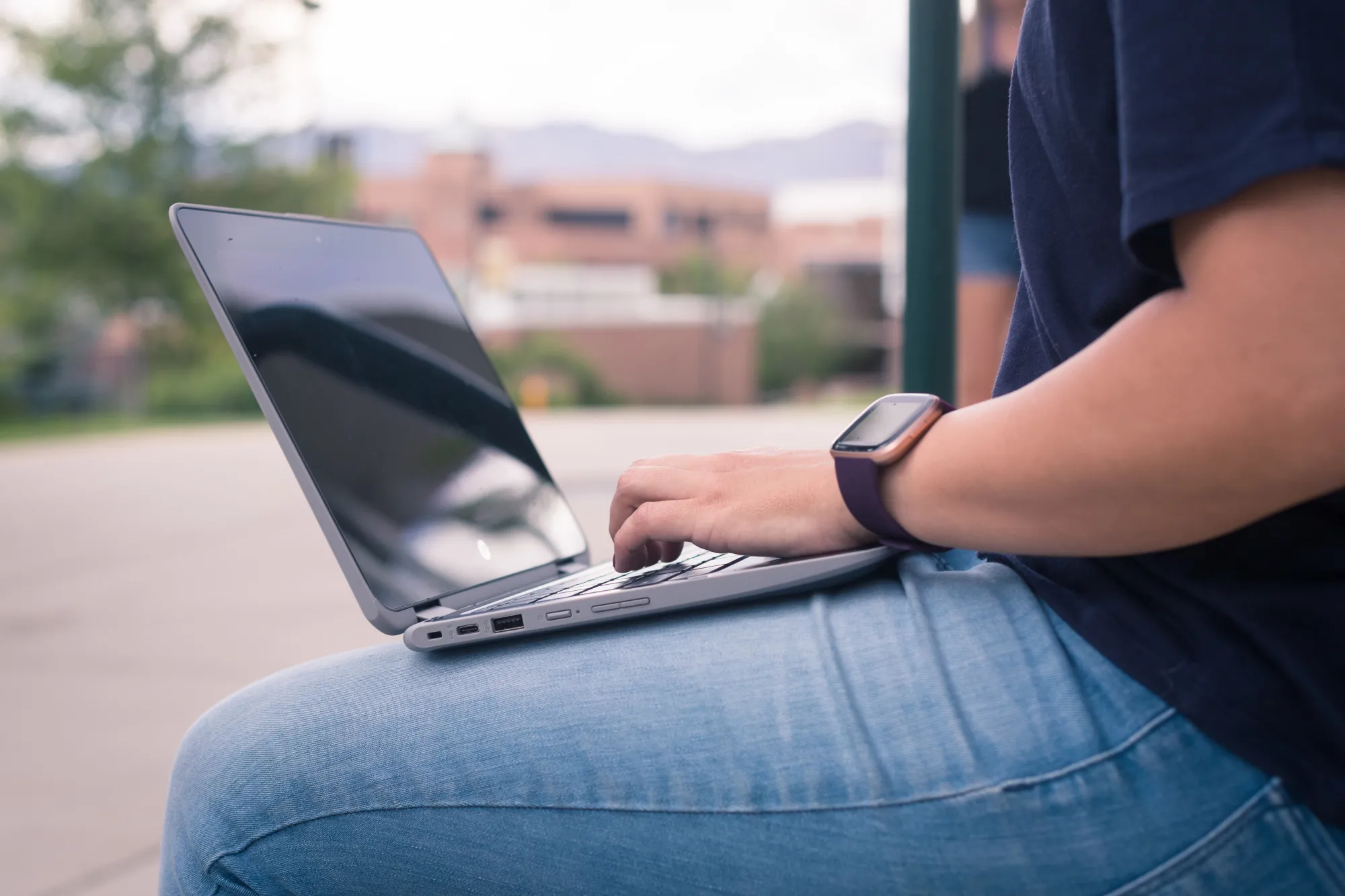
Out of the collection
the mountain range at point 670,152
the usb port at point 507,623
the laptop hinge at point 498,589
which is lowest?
the laptop hinge at point 498,589

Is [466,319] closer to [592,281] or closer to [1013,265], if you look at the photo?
[1013,265]

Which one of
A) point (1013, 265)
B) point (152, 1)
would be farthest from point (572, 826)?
point (152, 1)

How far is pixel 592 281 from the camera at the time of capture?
56281mm

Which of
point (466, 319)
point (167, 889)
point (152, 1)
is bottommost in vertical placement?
point (167, 889)

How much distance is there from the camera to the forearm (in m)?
0.60

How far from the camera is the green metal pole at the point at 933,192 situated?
185 cm

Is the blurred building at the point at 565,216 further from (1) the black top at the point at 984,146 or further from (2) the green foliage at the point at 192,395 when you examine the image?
(1) the black top at the point at 984,146

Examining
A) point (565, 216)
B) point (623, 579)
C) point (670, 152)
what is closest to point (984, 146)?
point (623, 579)

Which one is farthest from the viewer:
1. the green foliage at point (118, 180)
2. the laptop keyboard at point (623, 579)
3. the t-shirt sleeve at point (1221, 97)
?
the green foliage at point (118, 180)

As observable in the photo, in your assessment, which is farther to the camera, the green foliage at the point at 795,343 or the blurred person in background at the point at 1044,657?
the green foliage at the point at 795,343

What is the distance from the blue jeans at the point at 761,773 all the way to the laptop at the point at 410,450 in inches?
1.0

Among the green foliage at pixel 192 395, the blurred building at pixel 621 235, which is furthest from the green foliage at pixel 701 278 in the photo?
the green foliage at pixel 192 395

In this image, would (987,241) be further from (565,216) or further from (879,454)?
(565,216)

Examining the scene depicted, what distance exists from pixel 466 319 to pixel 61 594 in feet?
15.5
